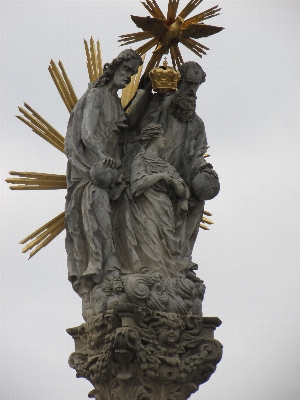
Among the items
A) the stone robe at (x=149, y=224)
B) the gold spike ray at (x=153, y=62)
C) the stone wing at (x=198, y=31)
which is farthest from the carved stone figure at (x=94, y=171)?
the stone wing at (x=198, y=31)

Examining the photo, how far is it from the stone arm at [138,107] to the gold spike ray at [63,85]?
580mm

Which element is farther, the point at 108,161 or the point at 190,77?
the point at 190,77

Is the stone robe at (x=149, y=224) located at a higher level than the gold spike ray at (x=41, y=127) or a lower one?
lower

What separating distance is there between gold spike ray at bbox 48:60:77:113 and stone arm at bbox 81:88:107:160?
55 cm

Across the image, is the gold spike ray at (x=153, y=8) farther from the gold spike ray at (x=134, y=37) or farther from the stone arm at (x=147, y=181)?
the stone arm at (x=147, y=181)

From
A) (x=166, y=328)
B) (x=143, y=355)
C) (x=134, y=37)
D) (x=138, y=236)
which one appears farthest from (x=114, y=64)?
(x=143, y=355)

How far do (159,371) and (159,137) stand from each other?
239 cm

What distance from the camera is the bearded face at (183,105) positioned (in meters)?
18.9

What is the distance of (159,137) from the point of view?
18672mm

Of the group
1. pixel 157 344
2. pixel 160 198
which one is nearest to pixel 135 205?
pixel 160 198

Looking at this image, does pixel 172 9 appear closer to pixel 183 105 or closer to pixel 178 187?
pixel 183 105

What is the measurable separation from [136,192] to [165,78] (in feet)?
3.83

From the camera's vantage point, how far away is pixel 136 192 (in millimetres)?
18328

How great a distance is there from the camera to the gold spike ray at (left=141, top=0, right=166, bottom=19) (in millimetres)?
18797
